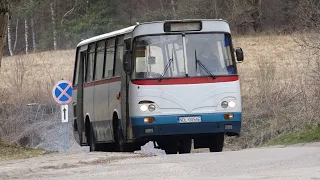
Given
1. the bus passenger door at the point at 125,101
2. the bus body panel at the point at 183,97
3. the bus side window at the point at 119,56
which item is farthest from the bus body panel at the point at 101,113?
the bus body panel at the point at 183,97

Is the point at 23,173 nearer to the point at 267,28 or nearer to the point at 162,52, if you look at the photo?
the point at 162,52

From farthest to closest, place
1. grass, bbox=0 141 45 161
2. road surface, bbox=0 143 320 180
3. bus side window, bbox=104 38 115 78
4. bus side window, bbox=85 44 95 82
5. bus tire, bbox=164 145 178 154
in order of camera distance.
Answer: bus side window, bbox=85 44 95 82 < bus tire, bbox=164 145 178 154 < bus side window, bbox=104 38 115 78 < grass, bbox=0 141 45 161 < road surface, bbox=0 143 320 180

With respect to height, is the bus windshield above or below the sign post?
above

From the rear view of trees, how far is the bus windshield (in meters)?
37.2

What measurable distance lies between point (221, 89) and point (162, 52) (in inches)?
61.0

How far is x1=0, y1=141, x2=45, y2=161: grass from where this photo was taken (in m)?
22.6

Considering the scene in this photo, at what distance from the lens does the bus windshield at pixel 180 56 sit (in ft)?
74.8

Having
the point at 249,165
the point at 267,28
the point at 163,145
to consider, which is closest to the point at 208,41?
the point at 163,145

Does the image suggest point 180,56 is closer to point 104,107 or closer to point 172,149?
point 172,149

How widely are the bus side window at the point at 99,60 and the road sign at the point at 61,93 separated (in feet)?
25.3

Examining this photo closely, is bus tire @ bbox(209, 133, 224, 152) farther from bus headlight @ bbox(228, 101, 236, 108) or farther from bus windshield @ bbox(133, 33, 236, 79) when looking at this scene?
bus windshield @ bbox(133, 33, 236, 79)

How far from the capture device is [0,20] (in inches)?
957

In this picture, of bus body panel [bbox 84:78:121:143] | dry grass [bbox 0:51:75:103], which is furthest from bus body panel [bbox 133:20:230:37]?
dry grass [bbox 0:51:75:103]

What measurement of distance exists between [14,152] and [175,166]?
7618mm
